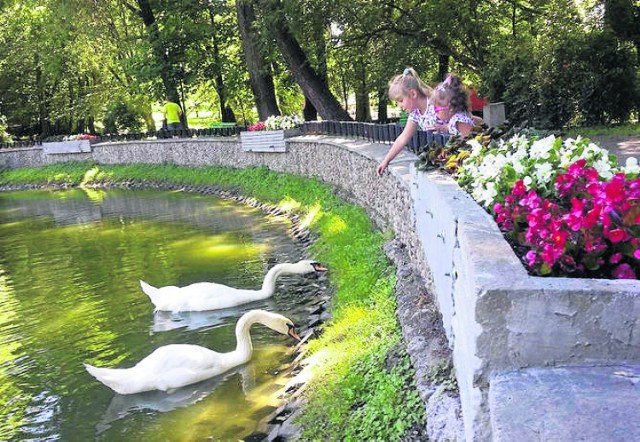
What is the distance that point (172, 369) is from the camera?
677cm

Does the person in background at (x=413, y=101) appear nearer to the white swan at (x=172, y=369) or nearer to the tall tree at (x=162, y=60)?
the white swan at (x=172, y=369)

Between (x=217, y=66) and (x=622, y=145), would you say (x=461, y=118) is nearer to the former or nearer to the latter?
(x=622, y=145)

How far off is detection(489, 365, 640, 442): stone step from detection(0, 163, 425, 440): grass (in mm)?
1669

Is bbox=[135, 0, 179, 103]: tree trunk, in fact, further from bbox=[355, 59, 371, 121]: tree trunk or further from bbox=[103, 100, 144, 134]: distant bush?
bbox=[103, 100, 144, 134]: distant bush

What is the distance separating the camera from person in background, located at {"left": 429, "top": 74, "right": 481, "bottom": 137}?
20.8 feet

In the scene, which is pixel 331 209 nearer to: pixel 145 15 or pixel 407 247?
pixel 407 247

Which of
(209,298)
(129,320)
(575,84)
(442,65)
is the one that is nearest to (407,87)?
(209,298)

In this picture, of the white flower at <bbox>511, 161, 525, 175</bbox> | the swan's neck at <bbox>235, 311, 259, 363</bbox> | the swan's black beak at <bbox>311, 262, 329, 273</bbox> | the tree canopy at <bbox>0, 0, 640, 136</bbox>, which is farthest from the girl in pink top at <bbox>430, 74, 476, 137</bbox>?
the tree canopy at <bbox>0, 0, 640, 136</bbox>

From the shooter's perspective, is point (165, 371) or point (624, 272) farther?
point (165, 371)

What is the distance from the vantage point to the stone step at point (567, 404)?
2.14m

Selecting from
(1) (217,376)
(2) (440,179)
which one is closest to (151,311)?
(1) (217,376)

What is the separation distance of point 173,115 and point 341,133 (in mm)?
11485

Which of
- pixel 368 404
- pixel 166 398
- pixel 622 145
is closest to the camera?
pixel 368 404

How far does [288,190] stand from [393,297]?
33.0 feet
